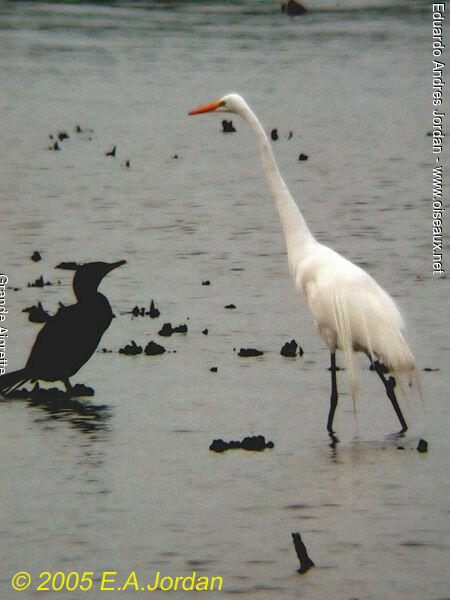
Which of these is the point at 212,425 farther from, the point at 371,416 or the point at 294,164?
the point at 294,164

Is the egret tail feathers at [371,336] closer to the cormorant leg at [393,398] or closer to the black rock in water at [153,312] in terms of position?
the cormorant leg at [393,398]

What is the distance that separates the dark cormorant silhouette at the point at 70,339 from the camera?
9555 mm

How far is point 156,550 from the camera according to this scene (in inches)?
271

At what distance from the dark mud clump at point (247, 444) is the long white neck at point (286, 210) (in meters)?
1.69

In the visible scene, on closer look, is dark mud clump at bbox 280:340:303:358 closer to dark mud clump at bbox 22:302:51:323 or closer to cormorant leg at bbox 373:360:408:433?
cormorant leg at bbox 373:360:408:433

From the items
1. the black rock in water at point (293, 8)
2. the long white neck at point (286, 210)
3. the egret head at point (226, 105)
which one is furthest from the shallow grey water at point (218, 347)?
the black rock in water at point (293, 8)

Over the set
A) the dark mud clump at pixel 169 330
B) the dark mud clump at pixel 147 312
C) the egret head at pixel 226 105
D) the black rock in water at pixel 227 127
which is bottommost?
the dark mud clump at pixel 169 330

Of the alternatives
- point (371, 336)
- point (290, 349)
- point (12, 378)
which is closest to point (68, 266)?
point (290, 349)

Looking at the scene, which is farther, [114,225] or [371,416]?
[114,225]

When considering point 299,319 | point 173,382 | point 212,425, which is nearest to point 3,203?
point 299,319

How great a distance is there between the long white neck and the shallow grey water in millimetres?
841

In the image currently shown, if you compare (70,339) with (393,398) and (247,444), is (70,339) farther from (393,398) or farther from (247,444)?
(393,398)

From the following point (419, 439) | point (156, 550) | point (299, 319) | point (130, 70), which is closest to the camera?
point (156, 550)

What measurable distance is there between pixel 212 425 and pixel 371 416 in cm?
92
